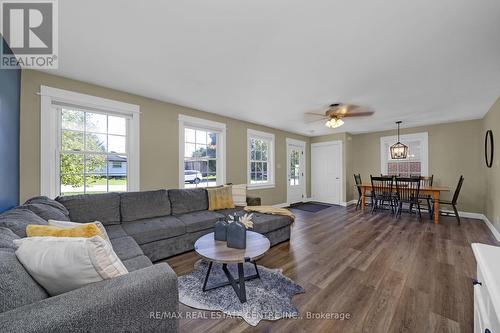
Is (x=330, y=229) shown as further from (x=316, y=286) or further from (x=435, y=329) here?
(x=435, y=329)

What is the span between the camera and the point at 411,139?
5609 millimetres

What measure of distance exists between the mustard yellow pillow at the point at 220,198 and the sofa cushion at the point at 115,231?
1322 millimetres

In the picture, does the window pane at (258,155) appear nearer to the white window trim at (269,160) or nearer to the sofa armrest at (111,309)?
the white window trim at (269,160)

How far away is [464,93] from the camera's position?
123 inches

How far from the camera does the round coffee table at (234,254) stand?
1.71 metres

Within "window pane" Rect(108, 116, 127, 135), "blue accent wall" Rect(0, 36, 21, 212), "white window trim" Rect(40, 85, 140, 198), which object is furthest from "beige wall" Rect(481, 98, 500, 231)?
"blue accent wall" Rect(0, 36, 21, 212)

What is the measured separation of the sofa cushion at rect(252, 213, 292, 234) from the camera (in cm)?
283

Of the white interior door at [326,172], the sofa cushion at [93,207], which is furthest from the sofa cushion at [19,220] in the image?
the white interior door at [326,172]

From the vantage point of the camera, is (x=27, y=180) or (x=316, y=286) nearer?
(x=316, y=286)

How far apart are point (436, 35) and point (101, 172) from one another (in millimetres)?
4241

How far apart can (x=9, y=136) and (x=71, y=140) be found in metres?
0.67

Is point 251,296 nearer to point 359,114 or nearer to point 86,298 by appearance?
point 86,298

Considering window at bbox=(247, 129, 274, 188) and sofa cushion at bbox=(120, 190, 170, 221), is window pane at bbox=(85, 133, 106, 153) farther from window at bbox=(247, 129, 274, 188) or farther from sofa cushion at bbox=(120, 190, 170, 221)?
window at bbox=(247, 129, 274, 188)

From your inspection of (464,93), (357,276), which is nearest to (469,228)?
(464,93)
